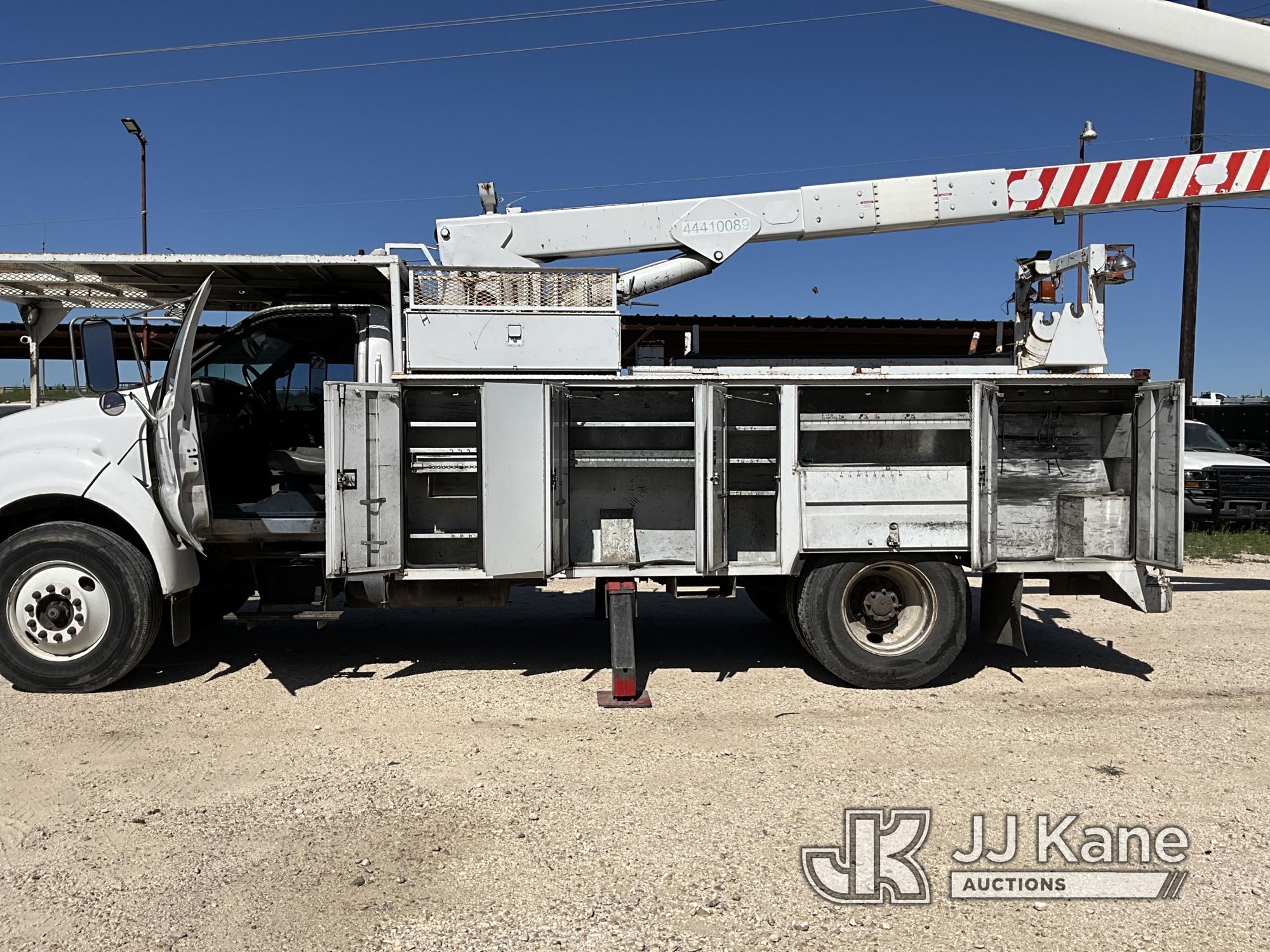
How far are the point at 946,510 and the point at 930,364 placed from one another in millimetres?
1034

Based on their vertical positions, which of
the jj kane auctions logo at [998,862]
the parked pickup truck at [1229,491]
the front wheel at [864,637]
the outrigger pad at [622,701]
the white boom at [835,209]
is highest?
the white boom at [835,209]

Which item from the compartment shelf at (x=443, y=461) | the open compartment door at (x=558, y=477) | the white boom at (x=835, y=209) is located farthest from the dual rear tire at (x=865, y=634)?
the white boom at (x=835, y=209)

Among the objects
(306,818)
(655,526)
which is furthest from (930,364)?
(306,818)

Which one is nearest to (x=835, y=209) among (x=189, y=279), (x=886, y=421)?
(x=886, y=421)

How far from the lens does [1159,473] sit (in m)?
5.70

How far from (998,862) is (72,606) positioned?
5521 mm

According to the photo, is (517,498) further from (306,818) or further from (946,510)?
Result: (946,510)

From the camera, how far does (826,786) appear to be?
4.14 m

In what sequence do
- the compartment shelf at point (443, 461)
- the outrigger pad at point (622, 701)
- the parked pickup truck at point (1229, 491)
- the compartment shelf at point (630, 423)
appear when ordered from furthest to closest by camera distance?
the parked pickup truck at point (1229, 491), the compartment shelf at point (630, 423), the compartment shelf at point (443, 461), the outrigger pad at point (622, 701)

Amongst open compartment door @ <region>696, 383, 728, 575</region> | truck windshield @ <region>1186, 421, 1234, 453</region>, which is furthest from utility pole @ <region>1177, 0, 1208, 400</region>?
open compartment door @ <region>696, 383, 728, 575</region>

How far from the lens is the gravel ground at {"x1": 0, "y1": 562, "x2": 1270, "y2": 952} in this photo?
3.03m

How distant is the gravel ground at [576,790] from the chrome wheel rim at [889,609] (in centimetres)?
36

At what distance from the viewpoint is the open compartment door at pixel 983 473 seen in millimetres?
5621

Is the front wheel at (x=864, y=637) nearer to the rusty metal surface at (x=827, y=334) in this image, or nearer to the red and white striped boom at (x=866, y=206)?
the red and white striped boom at (x=866, y=206)
